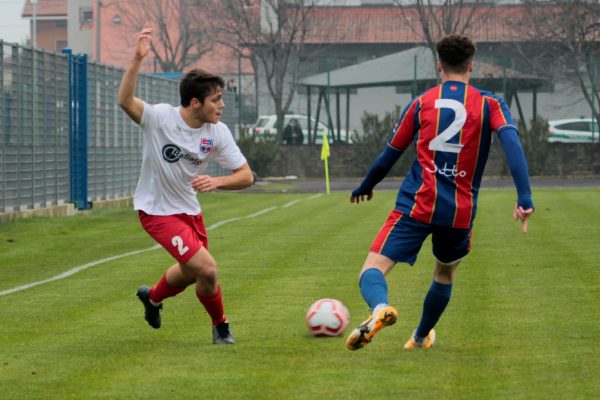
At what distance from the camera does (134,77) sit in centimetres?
778

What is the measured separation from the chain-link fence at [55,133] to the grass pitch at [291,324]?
2.22 metres

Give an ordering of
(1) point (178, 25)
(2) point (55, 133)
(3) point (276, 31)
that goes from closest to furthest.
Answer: (2) point (55, 133), (3) point (276, 31), (1) point (178, 25)

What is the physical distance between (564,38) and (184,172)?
36010 millimetres

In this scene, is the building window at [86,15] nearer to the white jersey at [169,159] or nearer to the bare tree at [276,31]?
the bare tree at [276,31]

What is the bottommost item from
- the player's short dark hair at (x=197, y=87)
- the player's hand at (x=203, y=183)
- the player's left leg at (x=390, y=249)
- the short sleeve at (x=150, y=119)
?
the player's left leg at (x=390, y=249)

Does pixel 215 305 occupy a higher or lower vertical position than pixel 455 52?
lower

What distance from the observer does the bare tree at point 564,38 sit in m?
41.6

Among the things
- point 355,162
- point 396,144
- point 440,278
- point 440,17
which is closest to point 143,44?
point 396,144

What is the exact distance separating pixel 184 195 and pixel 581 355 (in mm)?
2579

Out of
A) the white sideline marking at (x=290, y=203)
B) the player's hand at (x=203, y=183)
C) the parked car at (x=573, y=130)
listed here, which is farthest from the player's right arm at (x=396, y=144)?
the parked car at (x=573, y=130)

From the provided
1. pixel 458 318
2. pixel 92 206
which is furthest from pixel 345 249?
pixel 92 206

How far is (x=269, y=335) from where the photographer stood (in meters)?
8.71

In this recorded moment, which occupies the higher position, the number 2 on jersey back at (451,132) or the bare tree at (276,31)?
the bare tree at (276,31)

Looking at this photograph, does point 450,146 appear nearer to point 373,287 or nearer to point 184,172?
point 373,287
